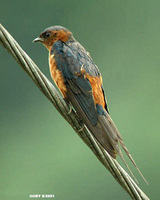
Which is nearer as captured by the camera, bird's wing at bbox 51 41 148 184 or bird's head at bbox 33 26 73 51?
bird's wing at bbox 51 41 148 184

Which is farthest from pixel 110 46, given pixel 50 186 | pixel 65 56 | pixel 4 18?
pixel 65 56

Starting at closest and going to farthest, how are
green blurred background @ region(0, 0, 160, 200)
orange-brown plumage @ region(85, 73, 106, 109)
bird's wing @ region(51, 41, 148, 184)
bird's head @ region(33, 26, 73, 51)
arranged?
1. bird's wing @ region(51, 41, 148, 184)
2. orange-brown plumage @ region(85, 73, 106, 109)
3. bird's head @ region(33, 26, 73, 51)
4. green blurred background @ region(0, 0, 160, 200)

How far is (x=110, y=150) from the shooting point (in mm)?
3600

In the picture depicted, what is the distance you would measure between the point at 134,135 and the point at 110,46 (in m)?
4.22

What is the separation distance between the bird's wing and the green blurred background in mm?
4084

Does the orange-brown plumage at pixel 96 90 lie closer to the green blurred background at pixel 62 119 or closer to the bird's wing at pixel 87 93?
the bird's wing at pixel 87 93

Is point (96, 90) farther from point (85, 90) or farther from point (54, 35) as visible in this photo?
point (54, 35)

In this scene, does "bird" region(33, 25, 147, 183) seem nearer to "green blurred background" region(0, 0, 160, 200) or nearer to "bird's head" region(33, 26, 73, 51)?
"bird's head" region(33, 26, 73, 51)

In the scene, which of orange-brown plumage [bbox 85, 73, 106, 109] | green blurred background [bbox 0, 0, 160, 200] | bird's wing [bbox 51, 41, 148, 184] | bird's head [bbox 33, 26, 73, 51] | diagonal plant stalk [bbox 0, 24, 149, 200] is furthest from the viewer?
green blurred background [bbox 0, 0, 160, 200]

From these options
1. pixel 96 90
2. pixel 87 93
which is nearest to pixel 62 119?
pixel 96 90

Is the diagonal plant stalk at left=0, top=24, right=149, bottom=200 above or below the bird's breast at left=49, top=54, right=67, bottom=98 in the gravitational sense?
below

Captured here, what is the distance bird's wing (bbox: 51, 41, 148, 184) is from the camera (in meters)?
3.77

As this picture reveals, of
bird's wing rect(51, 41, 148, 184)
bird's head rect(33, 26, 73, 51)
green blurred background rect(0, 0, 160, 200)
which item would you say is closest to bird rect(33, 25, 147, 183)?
bird's wing rect(51, 41, 148, 184)

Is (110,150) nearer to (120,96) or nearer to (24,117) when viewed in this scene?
(120,96)
